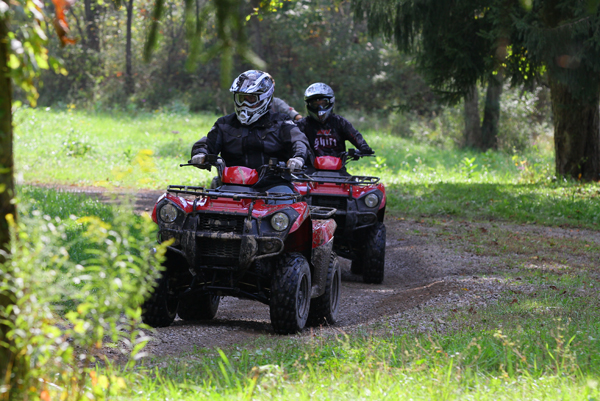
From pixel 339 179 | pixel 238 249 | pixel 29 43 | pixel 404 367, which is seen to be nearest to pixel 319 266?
pixel 238 249

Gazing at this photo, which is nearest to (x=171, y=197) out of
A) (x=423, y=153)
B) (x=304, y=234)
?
(x=304, y=234)

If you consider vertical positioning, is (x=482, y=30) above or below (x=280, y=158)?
above

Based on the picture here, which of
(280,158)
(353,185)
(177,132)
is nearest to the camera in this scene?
(280,158)

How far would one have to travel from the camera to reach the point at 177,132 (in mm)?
26875

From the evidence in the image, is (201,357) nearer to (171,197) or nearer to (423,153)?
(171,197)

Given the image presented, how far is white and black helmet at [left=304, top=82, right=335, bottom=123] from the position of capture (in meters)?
9.50

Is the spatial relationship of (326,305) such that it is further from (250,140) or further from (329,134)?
(329,134)

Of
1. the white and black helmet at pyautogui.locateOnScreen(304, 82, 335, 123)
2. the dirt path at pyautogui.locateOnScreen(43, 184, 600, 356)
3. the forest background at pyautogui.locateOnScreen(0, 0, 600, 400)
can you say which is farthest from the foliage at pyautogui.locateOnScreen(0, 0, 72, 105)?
the white and black helmet at pyautogui.locateOnScreen(304, 82, 335, 123)

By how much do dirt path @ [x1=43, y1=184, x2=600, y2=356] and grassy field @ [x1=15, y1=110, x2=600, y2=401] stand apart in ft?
0.73

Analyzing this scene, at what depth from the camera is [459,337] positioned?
5082 mm

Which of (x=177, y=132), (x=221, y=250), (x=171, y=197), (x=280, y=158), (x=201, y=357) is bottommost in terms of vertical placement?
(x=201, y=357)

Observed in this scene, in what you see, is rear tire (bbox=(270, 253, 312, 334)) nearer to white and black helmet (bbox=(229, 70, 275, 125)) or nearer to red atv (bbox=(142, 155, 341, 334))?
red atv (bbox=(142, 155, 341, 334))

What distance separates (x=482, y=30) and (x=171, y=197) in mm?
10142

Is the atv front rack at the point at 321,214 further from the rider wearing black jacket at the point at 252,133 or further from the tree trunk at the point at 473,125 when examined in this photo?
the tree trunk at the point at 473,125
